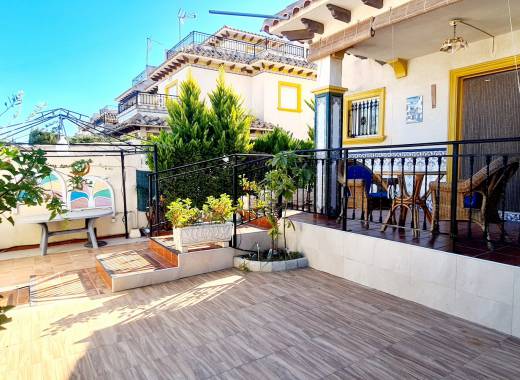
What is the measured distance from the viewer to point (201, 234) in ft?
15.1

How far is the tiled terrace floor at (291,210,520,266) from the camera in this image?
123 inches

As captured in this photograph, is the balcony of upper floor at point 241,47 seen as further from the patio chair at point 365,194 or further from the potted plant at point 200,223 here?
the patio chair at point 365,194

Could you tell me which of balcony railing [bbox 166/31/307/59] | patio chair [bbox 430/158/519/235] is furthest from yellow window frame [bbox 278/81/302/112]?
patio chair [bbox 430/158/519/235]

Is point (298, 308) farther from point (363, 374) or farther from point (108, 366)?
point (108, 366)

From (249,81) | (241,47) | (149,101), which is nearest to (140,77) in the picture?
(241,47)

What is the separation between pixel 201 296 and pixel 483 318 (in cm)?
264

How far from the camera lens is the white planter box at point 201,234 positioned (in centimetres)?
451

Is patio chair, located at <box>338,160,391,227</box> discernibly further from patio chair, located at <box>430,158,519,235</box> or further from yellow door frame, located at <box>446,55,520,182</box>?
yellow door frame, located at <box>446,55,520,182</box>

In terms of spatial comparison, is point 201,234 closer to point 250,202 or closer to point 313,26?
point 250,202

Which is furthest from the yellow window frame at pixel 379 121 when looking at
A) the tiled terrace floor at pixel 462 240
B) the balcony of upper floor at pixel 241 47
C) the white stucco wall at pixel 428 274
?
the balcony of upper floor at pixel 241 47

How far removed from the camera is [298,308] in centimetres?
339

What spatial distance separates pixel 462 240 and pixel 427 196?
57 cm

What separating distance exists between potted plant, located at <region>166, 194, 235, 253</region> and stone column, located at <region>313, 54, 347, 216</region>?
5.14ft

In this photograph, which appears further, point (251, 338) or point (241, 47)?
point (241, 47)
